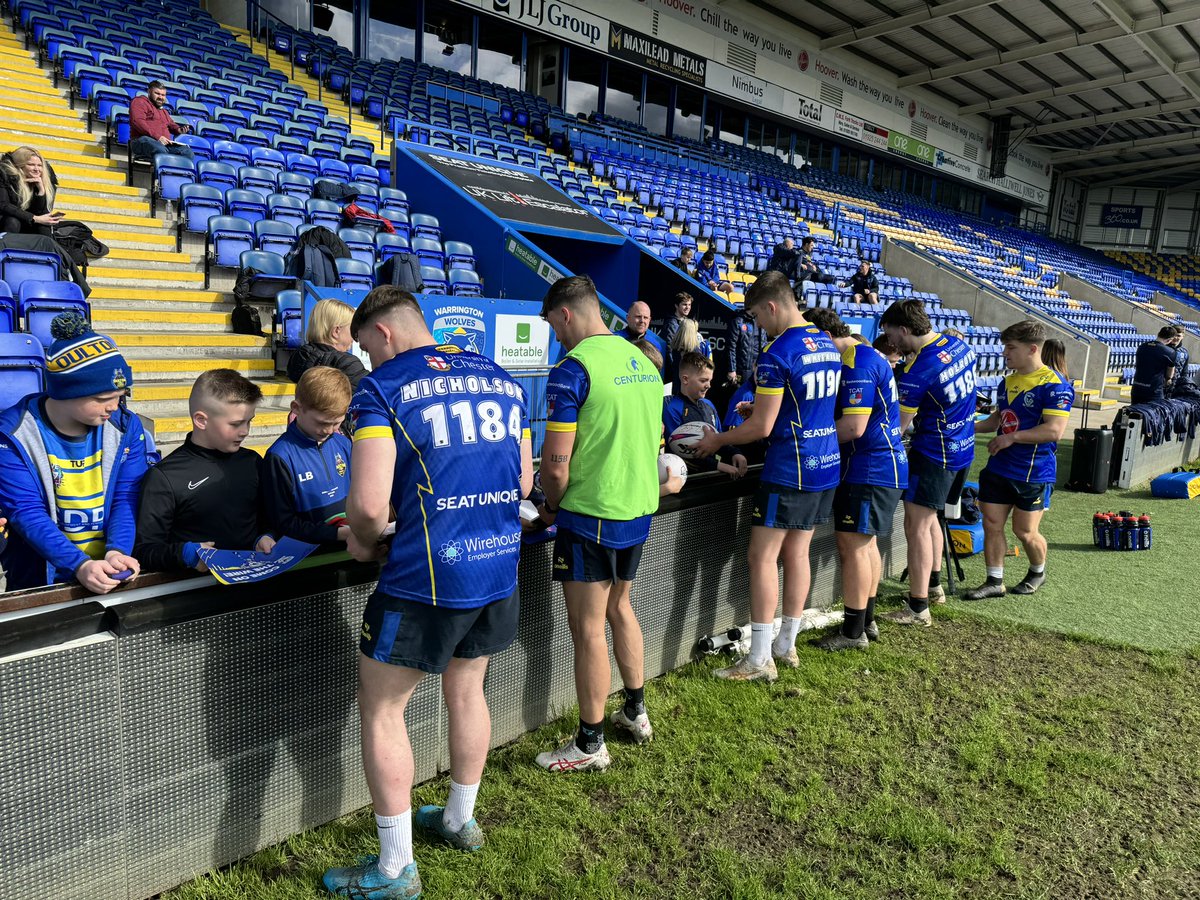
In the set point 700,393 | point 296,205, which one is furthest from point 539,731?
point 296,205

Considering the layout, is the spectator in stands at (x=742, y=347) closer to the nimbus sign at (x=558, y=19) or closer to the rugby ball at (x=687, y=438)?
the rugby ball at (x=687, y=438)

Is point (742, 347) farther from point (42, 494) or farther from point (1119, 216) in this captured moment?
point (1119, 216)

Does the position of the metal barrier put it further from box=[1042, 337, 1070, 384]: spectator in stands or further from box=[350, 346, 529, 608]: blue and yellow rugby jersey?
box=[1042, 337, 1070, 384]: spectator in stands

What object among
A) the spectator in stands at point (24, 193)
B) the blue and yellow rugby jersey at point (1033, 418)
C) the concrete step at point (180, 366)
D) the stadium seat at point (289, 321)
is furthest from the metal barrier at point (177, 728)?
the stadium seat at point (289, 321)

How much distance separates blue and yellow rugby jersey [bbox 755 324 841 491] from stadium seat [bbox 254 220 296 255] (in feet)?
21.6

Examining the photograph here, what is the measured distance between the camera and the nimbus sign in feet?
66.4

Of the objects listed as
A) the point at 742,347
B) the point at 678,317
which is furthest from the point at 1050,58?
the point at 678,317

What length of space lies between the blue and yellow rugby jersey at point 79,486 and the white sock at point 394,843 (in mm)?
1262

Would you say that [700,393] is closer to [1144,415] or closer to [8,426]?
[8,426]

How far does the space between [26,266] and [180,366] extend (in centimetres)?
136

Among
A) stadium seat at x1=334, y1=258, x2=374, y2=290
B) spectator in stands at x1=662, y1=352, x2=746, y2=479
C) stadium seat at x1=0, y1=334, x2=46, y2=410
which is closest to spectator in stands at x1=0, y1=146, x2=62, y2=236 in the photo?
stadium seat at x1=0, y1=334, x2=46, y2=410

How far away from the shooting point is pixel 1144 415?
9180mm

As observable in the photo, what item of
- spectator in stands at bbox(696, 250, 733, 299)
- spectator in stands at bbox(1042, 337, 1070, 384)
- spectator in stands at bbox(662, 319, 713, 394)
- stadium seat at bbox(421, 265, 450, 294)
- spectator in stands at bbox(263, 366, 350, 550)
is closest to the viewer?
spectator in stands at bbox(263, 366, 350, 550)

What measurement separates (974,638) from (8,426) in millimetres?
4718
